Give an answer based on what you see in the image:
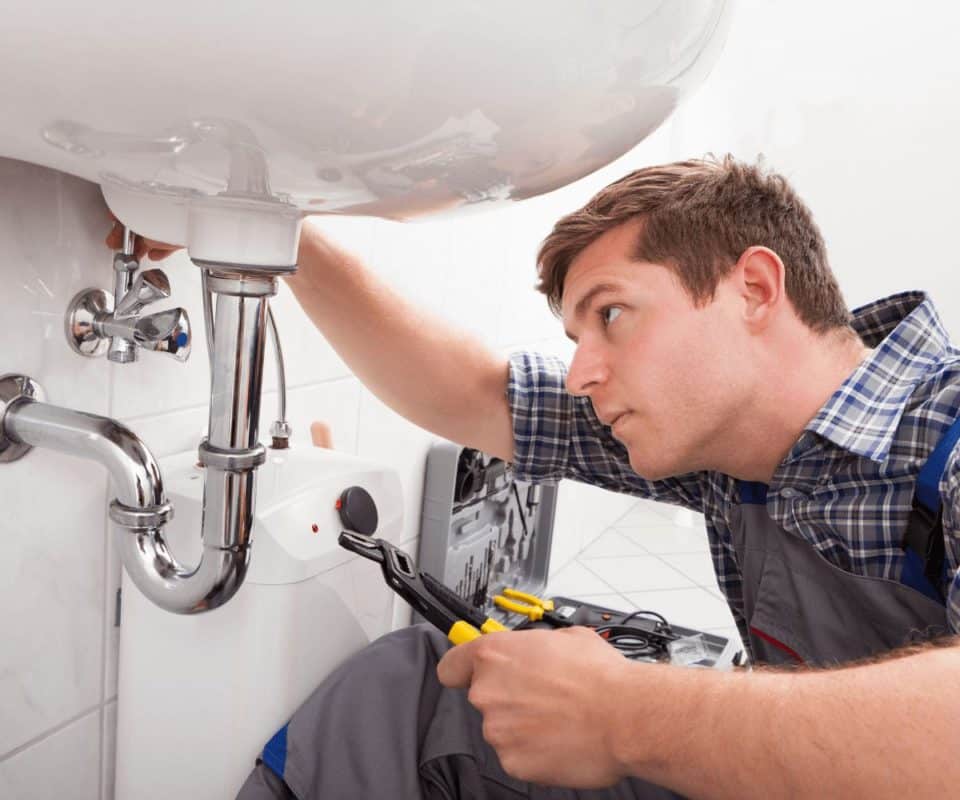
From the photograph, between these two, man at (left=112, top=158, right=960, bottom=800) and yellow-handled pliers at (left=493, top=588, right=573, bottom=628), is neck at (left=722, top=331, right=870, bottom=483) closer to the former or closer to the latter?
man at (left=112, top=158, right=960, bottom=800)

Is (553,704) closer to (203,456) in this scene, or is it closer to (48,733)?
(203,456)

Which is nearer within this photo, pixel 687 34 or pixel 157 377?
pixel 687 34

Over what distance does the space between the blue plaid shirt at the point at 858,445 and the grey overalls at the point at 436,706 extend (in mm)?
20

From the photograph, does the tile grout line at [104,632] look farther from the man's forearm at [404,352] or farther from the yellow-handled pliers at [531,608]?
the yellow-handled pliers at [531,608]

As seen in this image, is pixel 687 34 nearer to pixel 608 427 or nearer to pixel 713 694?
pixel 713 694

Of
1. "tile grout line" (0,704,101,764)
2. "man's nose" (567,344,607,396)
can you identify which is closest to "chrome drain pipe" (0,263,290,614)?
"tile grout line" (0,704,101,764)

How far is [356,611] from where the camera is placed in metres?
0.83

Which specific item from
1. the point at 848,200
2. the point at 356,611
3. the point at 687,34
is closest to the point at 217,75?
the point at 687,34

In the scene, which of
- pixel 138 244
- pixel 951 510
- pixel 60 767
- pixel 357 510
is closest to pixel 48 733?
pixel 60 767

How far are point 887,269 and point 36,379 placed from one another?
2.27 meters

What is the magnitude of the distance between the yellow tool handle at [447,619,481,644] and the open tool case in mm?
469

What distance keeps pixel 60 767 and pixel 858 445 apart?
2.61ft

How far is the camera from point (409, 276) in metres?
1.24

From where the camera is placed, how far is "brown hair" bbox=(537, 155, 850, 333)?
2.88ft
